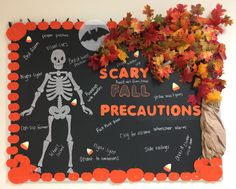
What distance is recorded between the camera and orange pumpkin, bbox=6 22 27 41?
212cm

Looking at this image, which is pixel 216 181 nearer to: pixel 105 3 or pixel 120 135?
pixel 120 135

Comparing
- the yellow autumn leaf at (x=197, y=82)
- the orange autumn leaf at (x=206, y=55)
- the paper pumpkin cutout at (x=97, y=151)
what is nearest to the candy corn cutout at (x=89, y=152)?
the paper pumpkin cutout at (x=97, y=151)

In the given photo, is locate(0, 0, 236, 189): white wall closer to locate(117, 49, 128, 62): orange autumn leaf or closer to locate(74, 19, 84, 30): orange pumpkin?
locate(74, 19, 84, 30): orange pumpkin

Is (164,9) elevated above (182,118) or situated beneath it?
elevated above

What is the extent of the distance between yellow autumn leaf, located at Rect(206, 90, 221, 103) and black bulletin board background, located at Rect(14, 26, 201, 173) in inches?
4.7

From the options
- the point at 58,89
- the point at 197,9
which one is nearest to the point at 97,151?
the point at 58,89

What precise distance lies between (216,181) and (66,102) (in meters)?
1.07

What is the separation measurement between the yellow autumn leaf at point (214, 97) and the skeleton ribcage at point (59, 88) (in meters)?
0.87

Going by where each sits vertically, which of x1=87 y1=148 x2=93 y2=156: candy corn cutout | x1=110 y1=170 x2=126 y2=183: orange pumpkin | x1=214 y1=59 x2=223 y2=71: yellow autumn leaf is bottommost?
x1=110 y1=170 x2=126 y2=183: orange pumpkin

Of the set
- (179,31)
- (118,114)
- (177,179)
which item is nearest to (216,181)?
(177,179)

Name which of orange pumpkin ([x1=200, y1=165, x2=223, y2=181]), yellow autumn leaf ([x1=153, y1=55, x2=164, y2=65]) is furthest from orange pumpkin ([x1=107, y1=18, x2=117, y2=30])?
orange pumpkin ([x1=200, y1=165, x2=223, y2=181])

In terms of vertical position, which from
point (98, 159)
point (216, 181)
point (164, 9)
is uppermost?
point (164, 9)

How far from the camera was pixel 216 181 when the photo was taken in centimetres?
209

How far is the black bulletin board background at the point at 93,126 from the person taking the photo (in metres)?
2.07
